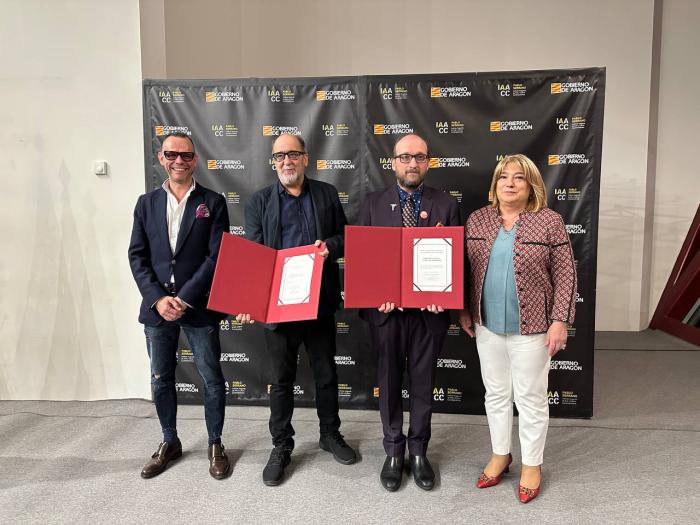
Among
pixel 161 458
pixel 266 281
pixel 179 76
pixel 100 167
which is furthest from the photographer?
pixel 179 76

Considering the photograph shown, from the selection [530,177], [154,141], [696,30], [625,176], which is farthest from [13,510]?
[696,30]

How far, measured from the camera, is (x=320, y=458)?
9.27ft

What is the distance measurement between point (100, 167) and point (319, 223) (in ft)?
6.73

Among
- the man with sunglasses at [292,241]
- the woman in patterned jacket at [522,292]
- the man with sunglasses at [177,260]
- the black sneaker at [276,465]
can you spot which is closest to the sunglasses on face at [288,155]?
the man with sunglasses at [292,241]

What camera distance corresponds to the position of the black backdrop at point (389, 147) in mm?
3312

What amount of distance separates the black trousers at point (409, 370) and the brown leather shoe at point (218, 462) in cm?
90

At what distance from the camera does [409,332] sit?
2451 millimetres

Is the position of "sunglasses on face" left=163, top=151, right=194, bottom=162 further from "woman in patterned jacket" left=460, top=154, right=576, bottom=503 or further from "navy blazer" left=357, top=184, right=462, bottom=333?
"woman in patterned jacket" left=460, top=154, right=576, bottom=503

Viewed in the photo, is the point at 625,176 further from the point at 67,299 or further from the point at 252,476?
the point at 67,299

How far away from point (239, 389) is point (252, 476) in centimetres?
116

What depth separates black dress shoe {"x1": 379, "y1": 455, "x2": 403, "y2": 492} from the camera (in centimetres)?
245

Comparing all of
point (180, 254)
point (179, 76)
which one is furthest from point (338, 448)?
point (179, 76)

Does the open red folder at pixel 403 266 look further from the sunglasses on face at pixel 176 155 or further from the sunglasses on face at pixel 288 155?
the sunglasses on face at pixel 176 155

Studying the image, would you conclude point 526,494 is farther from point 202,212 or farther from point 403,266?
point 202,212
